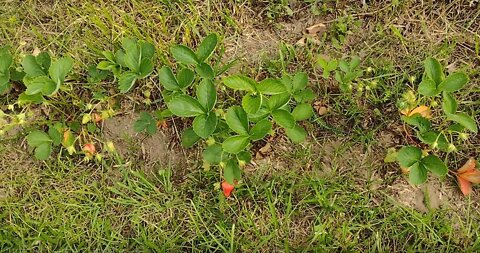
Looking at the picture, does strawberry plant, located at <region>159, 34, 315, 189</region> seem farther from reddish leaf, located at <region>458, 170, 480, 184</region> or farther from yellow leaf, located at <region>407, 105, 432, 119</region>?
reddish leaf, located at <region>458, 170, 480, 184</region>

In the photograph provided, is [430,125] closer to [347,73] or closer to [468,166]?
[468,166]

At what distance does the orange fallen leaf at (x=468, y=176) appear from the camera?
2309 mm

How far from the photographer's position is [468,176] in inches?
91.3

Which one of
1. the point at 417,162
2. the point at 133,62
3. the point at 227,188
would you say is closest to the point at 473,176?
the point at 417,162

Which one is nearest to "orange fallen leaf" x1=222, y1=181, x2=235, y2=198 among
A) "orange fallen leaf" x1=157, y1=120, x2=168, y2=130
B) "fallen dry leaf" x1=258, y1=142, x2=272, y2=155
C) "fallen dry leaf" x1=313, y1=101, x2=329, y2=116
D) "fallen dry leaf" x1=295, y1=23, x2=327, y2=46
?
"fallen dry leaf" x1=258, y1=142, x2=272, y2=155

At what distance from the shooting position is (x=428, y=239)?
229cm

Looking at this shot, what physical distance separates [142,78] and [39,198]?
2.32 ft

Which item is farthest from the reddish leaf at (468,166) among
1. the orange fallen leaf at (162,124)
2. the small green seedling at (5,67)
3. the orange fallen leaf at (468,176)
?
the small green seedling at (5,67)

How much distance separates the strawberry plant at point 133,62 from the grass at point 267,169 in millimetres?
151

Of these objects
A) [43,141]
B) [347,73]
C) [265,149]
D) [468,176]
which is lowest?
[468,176]

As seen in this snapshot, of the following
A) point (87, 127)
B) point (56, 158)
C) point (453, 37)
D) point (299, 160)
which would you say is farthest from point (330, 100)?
point (56, 158)

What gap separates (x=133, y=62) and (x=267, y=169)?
73 cm

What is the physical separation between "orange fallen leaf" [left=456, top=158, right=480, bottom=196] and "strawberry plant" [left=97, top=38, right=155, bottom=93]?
1.36m

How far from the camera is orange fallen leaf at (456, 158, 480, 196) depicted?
7.57 feet
